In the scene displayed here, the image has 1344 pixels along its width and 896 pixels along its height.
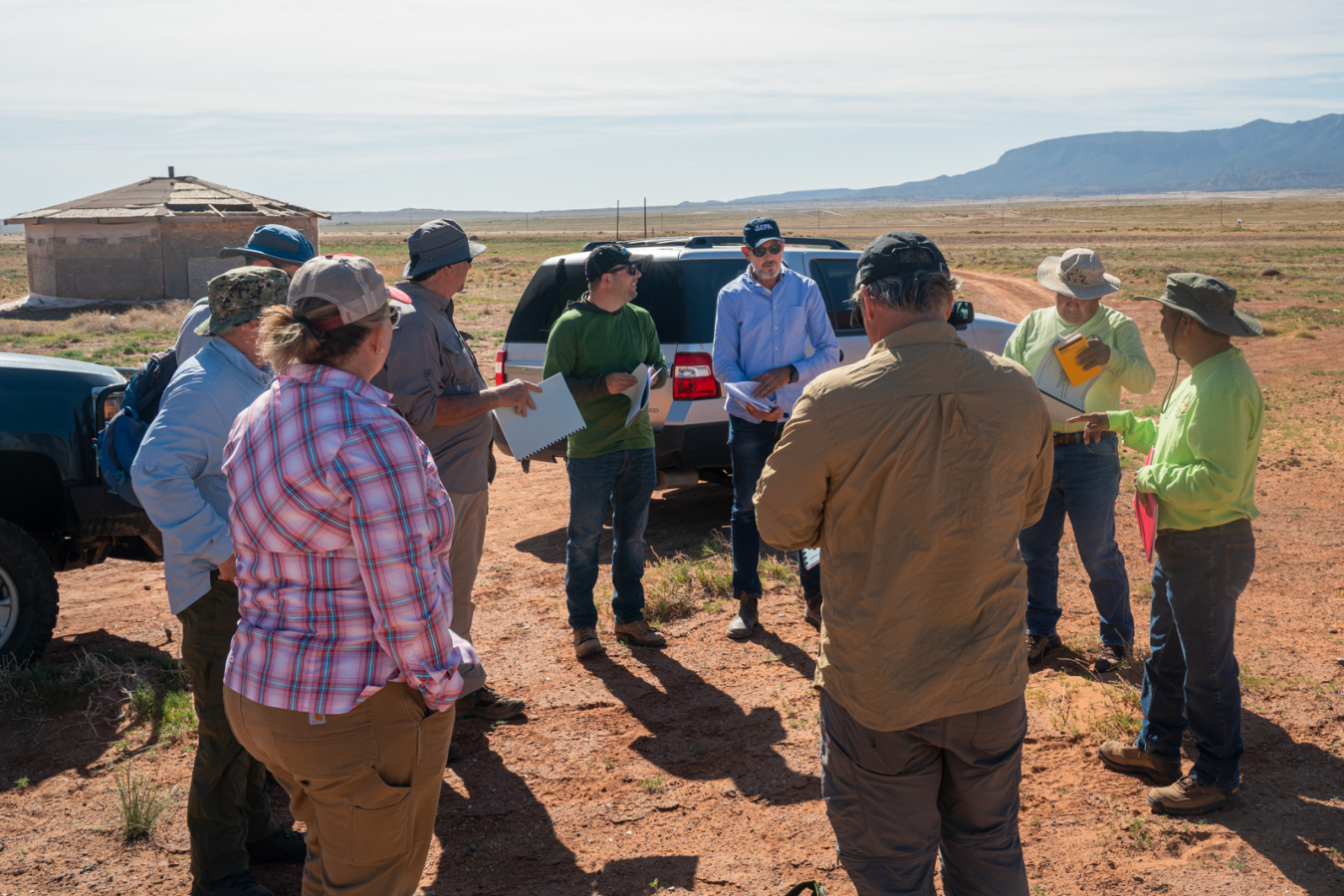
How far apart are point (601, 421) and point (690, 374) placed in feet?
6.20

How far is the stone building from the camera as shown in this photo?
2556cm

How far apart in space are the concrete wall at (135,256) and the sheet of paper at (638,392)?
23239 millimetres

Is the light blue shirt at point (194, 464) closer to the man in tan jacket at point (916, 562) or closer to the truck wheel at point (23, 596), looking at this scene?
the man in tan jacket at point (916, 562)

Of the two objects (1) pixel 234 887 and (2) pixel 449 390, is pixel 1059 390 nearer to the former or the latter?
(2) pixel 449 390

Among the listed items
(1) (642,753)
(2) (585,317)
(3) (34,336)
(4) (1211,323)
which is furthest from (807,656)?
(3) (34,336)

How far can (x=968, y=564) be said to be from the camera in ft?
7.75

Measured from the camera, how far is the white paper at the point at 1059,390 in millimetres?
4699

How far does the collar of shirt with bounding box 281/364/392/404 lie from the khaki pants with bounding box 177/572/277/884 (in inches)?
48.9

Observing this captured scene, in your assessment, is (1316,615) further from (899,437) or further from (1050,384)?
(899,437)

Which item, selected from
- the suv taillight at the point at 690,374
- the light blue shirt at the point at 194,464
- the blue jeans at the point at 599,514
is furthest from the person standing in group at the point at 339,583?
the suv taillight at the point at 690,374

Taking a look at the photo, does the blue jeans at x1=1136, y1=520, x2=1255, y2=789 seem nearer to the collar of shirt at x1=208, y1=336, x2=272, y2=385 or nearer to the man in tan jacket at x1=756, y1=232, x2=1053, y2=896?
the man in tan jacket at x1=756, y1=232, x2=1053, y2=896

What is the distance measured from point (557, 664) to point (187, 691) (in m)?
1.88

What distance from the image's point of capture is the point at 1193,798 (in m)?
3.65

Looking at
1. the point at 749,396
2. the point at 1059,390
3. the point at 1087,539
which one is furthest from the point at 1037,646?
the point at 749,396
